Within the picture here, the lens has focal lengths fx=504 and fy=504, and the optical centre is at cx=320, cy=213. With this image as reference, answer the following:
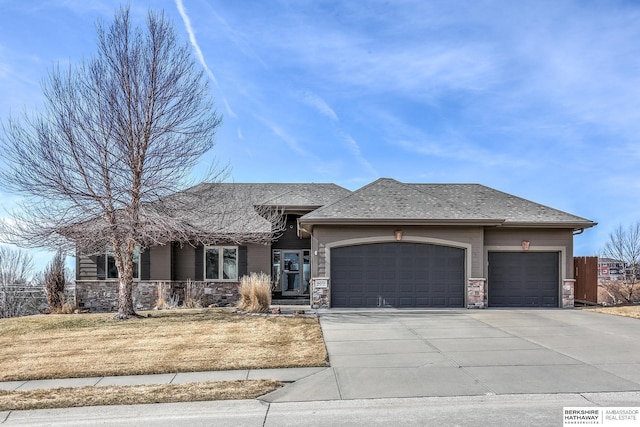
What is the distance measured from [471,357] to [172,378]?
528 centimetres

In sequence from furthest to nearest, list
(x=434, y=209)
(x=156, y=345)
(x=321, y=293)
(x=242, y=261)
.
→ 1. (x=242, y=261)
2. (x=434, y=209)
3. (x=321, y=293)
4. (x=156, y=345)

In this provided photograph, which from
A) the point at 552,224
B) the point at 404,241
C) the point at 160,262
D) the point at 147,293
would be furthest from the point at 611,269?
the point at 147,293

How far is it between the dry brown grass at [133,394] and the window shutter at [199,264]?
43.3 ft

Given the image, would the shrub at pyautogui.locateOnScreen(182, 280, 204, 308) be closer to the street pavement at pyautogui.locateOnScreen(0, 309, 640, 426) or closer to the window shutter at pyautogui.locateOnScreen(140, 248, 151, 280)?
the window shutter at pyautogui.locateOnScreen(140, 248, 151, 280)

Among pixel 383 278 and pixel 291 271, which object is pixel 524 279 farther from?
pixel 291 271

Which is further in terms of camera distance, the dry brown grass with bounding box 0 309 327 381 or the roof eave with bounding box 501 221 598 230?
the roof eave with bounding box 501 221 598 230

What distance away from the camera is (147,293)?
20406mm

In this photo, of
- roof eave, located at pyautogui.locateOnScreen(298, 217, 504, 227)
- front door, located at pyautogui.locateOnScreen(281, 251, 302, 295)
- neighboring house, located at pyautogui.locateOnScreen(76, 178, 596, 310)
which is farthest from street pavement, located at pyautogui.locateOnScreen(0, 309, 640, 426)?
front door, located at pyautogui.locateOnScreen(281, 251, 302, 295)

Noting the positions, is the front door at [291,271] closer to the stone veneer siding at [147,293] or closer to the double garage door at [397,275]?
the stone veneer siding at [147,293]

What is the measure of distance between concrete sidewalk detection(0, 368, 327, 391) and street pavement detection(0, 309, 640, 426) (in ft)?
0.11

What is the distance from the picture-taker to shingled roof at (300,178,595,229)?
54.7 ft

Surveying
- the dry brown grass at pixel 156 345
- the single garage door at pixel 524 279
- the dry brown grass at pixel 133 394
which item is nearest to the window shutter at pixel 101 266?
the dry brown grass at pixel 156 345

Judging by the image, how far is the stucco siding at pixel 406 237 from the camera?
17.0 metres

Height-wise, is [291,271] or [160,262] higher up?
[160,262]
